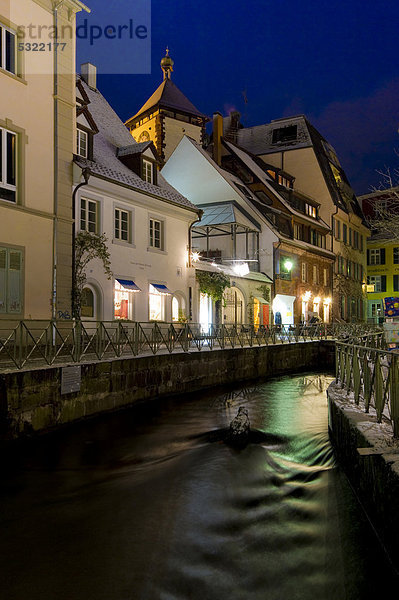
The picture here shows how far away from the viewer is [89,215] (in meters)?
18.1

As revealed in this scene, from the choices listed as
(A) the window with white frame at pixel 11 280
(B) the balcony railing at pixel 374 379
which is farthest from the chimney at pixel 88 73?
(B) the balcony railing at pixel 374 379

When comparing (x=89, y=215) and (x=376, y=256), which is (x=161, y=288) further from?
(x=376, y=256)

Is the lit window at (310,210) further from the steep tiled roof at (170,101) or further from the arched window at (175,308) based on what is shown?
the arched window at (175,308)

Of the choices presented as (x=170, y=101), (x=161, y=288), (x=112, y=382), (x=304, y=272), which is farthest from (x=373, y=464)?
(x=170, y=101)

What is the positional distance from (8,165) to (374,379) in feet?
38.5

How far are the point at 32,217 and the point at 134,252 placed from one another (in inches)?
218

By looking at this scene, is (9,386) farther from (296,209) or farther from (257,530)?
(296,209)

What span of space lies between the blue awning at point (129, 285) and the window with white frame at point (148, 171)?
4750 millimetres


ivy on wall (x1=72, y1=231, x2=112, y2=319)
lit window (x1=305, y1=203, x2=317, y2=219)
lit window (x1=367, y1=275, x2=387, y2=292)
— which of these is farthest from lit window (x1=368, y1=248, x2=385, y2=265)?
ivy on wall (x1=72, y1=231, x2=112, y2=319)

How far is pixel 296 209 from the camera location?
37.9 metres

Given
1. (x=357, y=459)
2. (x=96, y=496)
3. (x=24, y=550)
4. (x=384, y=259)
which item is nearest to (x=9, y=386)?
(x=96, y=496)

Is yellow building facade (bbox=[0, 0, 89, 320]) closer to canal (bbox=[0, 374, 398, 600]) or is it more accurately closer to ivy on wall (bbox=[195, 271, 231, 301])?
canal (bbox=[0, 374, 398, 600])

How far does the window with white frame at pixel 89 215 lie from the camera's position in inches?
698

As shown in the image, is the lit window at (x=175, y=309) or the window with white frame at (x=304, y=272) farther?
the window with white frame at (x=304, y=272)
